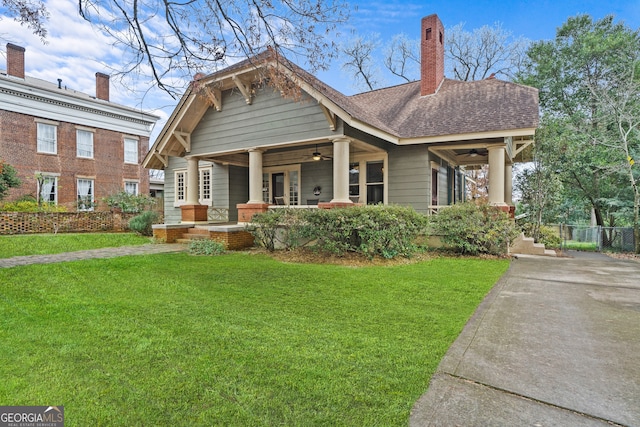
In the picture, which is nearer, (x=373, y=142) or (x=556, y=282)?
(x=556, y=282)

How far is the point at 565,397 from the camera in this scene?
219 centimetres

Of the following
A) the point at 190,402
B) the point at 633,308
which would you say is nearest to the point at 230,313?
the point at 190,402

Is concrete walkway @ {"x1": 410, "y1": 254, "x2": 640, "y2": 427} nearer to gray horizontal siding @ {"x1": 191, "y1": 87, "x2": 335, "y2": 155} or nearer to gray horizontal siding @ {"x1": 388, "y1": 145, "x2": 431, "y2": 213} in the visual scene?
gray horizontal siding @ {"x1": 388, "y1": 145, "x2": 431, "y2": 213}

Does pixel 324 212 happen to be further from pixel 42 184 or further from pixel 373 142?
pixel 42 184

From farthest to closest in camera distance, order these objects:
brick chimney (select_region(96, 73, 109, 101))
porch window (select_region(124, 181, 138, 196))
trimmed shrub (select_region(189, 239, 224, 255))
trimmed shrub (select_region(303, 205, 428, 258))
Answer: porch window (select_region(124, 181, 138, 196)), brick chimney (select_region(96, 73, 109, 101)), trimmed shrub (select_region(189, 239, 224, 255)), trimmed shrub (select_region(303, 205, 428, 258))

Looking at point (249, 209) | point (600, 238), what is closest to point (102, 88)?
point (249, 209)

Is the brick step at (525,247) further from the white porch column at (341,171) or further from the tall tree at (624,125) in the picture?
the white porch column at (341,171)

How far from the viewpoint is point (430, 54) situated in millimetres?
13219

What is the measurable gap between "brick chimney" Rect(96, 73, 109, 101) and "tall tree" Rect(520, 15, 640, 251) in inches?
1035

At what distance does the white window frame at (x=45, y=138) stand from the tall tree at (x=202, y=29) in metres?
17.9

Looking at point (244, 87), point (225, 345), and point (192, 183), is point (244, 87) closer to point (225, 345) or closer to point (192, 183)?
point (192, 183)

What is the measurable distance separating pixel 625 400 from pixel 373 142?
8896 millimetres

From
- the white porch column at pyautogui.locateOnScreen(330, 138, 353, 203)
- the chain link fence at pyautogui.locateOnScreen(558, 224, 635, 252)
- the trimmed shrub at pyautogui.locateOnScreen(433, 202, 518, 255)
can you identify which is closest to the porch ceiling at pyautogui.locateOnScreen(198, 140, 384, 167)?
the white porch column at pyautogui.locateOnScreen(330, 138, 353, 203)

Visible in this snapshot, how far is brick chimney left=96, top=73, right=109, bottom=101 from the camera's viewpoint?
21781 mm
